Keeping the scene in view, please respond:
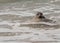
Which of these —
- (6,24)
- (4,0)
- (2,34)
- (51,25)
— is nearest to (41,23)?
(51,25)

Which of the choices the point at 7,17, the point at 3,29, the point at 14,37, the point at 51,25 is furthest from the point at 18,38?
the point at 7,17

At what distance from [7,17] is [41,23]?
4.95ft

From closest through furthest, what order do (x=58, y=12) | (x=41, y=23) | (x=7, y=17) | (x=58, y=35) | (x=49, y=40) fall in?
(x=49, y=40), (x=58, y=35), (x=41, y=23), (x=7, y=17), (x=58, y=12)

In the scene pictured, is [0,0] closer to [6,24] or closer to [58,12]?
[58,12]

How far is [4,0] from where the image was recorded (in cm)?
1316

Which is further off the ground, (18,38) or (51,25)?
(51,25)

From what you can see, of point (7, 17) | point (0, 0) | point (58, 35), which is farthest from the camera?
point (0, 0)

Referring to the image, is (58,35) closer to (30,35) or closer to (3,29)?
(30,35)

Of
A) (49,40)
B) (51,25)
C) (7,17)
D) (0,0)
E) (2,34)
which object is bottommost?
(49,40)

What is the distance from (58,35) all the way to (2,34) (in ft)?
4.17

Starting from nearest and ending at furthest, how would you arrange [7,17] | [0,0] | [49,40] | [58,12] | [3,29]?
1. [49,40]
2. [3,29]
3. [7,17]
4. [58,12]
5. [0,0]

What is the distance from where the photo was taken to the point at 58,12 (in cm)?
884

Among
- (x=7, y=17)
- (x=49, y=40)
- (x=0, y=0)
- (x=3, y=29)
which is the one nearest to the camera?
(x=49, y=40)

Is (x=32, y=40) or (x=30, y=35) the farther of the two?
(x=30, y=35)
